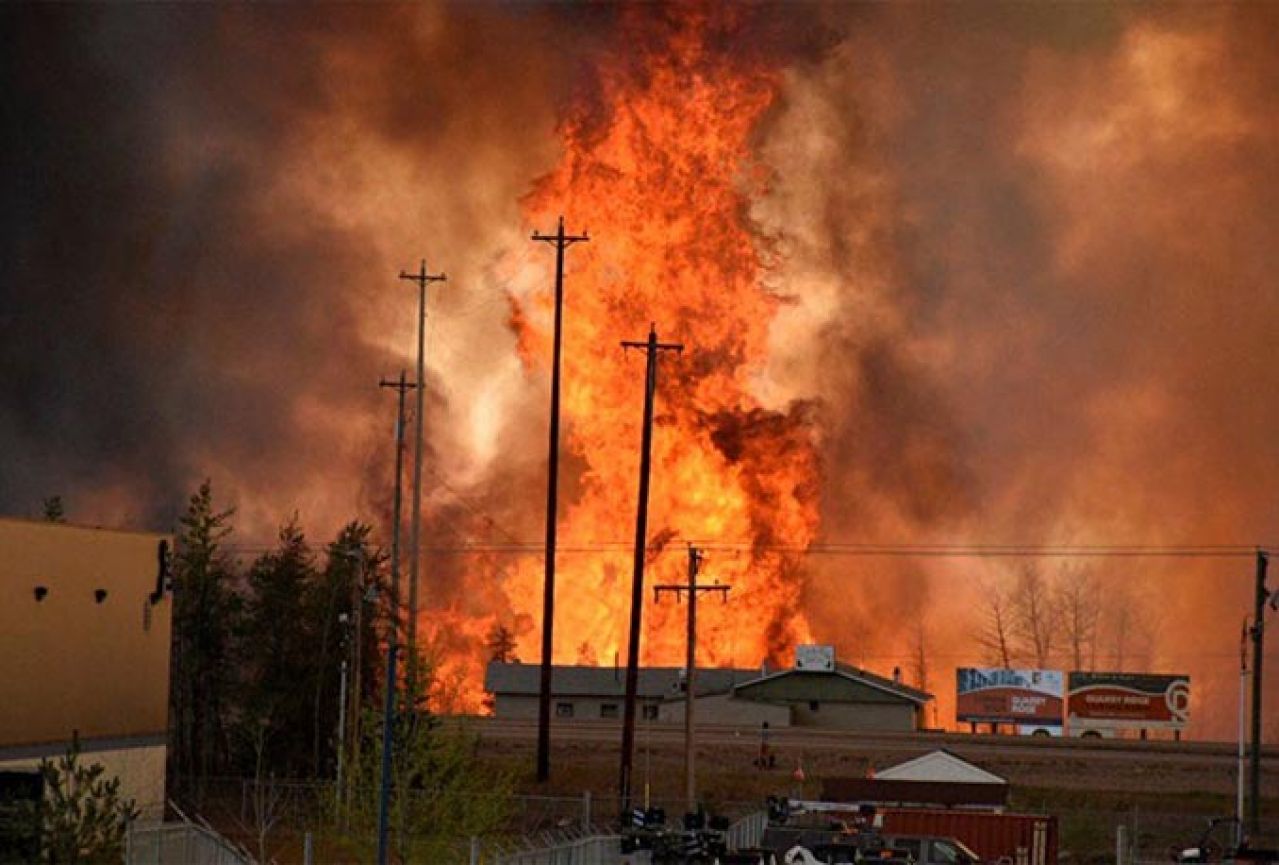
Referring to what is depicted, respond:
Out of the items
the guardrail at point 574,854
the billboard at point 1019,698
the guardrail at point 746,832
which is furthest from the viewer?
the billboard at point 1019,698

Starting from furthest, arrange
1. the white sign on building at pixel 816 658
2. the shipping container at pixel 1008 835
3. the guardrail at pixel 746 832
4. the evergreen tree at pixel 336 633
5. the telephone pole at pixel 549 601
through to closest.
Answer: the white sign on building at pixel 816 658, the evergreen tree at pixel 336 633, the telephone pole at pixel 549 601, the guardrail at pixel 746 832, the shipping container at pixel 1008 835

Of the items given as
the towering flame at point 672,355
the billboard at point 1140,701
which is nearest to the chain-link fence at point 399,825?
the towering flame at point 672,355

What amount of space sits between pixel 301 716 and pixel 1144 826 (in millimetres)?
39381

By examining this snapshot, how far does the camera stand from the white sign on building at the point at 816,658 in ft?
392

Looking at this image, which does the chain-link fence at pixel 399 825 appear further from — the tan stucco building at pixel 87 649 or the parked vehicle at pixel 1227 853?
the parked vehicle at pixel 1227 853

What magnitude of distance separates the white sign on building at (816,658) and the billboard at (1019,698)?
14.3 m

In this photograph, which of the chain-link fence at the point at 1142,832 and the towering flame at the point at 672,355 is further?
the towering flame at the point at 672,355

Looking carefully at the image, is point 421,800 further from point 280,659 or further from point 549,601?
point 280,659

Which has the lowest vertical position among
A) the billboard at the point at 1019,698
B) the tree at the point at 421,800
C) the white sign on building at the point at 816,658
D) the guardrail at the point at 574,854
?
the guardrail at the point at 574,854

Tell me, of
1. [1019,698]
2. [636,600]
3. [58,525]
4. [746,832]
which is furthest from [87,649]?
[1019,698]

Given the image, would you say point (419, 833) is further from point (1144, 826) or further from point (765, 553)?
point (765, 553)

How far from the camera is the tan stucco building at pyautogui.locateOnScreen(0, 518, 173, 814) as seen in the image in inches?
2410

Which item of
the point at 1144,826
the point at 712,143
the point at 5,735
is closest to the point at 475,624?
the point at 712,143

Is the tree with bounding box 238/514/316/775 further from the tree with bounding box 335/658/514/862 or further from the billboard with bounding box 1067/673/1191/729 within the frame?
the billboard with bounding box 1067/673/1191/729
